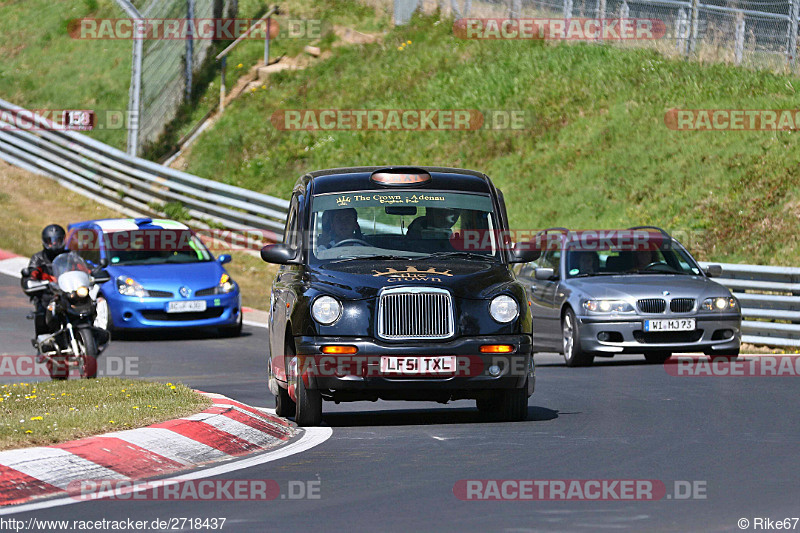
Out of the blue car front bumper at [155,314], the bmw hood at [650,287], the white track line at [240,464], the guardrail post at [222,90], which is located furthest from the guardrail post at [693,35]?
the white track line at [240,464]

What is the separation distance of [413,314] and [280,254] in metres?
1.47

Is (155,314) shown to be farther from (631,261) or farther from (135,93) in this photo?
(135,93)

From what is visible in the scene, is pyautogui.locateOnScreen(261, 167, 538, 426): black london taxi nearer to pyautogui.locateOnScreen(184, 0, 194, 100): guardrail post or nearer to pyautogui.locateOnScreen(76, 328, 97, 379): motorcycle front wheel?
pyautogui.locateOnScreen(76, 328, 97, 379): motorcycle front wheel

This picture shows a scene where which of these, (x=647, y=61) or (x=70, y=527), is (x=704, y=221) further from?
(x=70, y=527)

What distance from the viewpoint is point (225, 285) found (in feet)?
69.4

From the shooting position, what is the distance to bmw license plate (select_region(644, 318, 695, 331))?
1712 cm

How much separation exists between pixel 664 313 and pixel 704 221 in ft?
27.9

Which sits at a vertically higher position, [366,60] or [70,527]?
[366,60]

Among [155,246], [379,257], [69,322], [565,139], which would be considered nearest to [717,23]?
[565,139]

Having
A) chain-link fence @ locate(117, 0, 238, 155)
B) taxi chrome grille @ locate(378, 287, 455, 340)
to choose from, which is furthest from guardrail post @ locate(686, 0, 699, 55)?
taxi chrome grille @ locate(378, 287, 455, 340)

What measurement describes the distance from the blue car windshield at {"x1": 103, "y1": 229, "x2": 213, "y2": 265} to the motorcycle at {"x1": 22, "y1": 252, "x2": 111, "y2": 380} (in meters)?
6.12

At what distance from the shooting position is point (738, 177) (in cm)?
2622

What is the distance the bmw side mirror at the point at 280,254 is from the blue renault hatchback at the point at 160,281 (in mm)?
8808

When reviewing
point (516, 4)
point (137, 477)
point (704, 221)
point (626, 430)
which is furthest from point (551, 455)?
point (516, 4)
